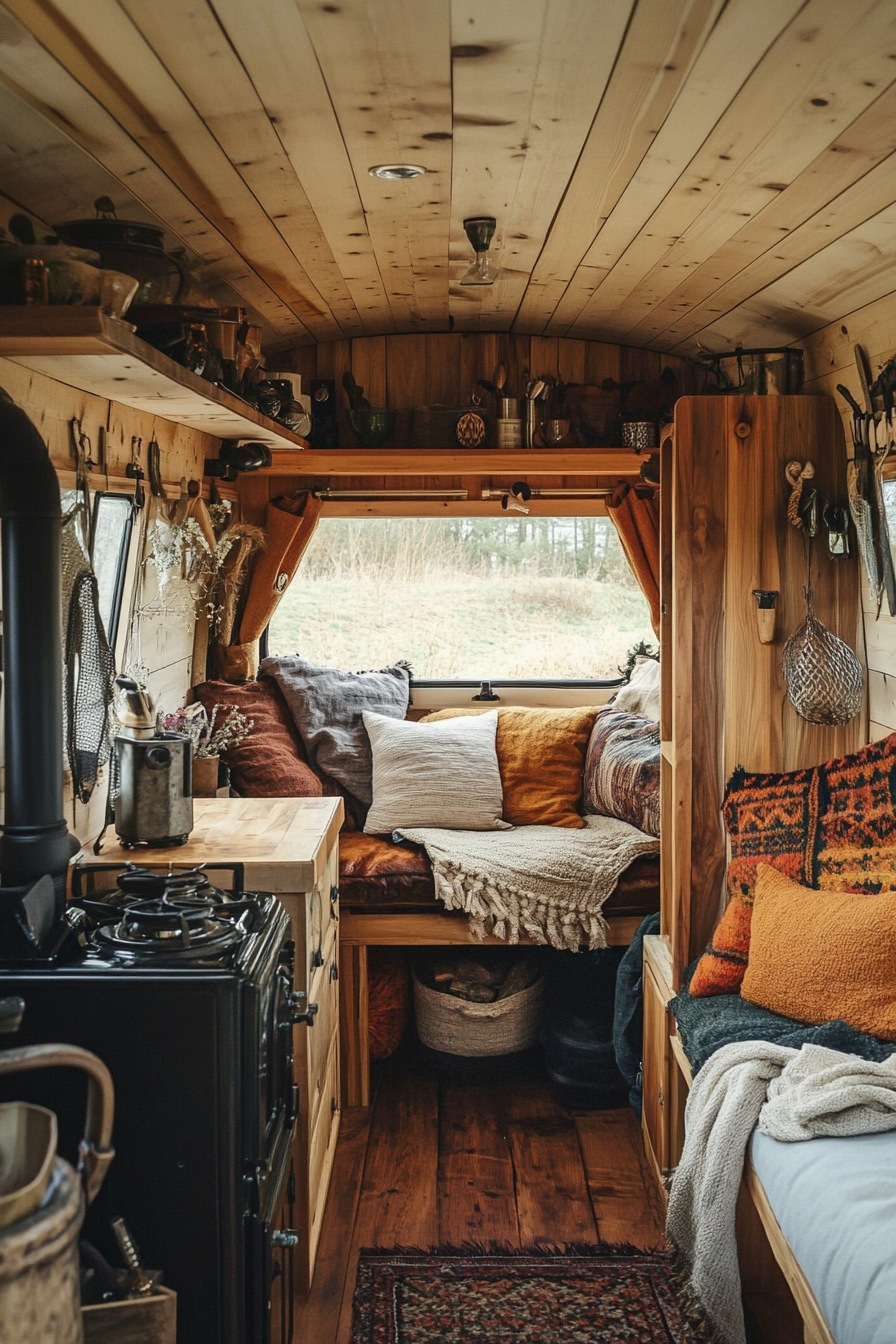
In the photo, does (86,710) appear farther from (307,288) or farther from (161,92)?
(307,288)

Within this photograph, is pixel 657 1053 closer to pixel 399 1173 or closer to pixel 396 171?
pixel 399 1173

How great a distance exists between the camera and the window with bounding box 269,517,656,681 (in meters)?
4.56

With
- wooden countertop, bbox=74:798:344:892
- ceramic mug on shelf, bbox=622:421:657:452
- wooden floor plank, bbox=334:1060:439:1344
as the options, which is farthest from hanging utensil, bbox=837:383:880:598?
wooden floor plank, bbox=334:1060:439:1344

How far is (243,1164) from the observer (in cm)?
171

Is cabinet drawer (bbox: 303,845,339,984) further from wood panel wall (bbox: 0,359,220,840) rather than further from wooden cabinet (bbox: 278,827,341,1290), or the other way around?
wood panel wall (bbox: 0,359,220,840)

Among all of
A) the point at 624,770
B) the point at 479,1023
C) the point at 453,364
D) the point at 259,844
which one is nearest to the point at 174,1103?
the point at 259,844

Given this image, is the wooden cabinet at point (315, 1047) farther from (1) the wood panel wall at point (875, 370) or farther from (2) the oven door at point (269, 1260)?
(1) the wood panel wall at point (875, 370)

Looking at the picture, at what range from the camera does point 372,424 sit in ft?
13.6

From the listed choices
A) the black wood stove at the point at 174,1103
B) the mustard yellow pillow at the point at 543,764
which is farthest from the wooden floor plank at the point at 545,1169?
the black wood stove at the point at 174,1103

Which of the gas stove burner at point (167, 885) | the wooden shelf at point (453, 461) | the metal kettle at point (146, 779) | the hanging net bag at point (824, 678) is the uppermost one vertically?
the wooden shelf at point (453, 461)

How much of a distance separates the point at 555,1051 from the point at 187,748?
1625 millimetres

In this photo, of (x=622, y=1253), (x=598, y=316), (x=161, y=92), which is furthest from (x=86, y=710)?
(x=598, y=316)

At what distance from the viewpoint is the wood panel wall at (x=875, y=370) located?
266 cm

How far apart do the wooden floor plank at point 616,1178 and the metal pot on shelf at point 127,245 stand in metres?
2.46
